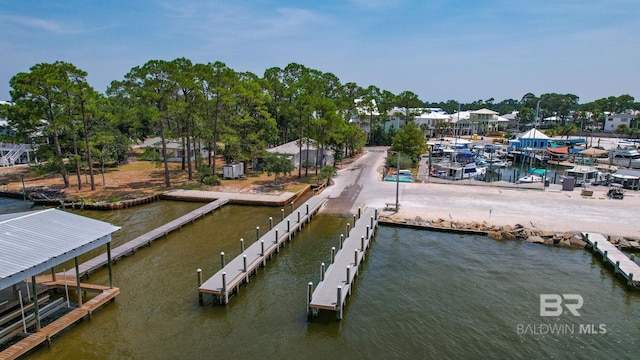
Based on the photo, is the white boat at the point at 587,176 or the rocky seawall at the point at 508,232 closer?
the rocky seawall at the point at 508,232

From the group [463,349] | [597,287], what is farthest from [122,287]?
[597,287]

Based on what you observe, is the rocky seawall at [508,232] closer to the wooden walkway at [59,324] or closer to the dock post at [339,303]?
the dock post at [339,303]

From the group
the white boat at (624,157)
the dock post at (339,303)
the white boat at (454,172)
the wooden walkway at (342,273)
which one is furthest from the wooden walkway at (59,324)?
the white boat at (624,157)

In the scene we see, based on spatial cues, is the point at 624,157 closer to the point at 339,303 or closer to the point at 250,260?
the point at 339,303

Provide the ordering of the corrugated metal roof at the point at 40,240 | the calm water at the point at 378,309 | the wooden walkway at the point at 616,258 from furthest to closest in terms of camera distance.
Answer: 1. the wooden walkway at the point at 616,258
2. the calm water at the point at 378,309
3. the corrugated metal roof at the point at 40,240

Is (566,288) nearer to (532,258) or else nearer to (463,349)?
(532,258)

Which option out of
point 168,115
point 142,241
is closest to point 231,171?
point 168,115
